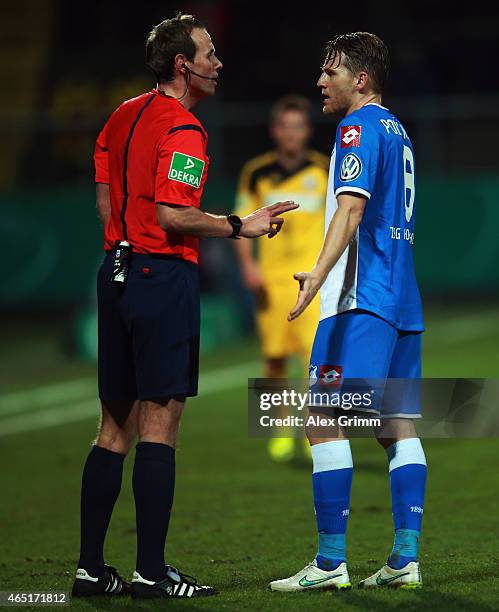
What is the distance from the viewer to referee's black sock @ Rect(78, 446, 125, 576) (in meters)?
5.03

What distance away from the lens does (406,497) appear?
16.3 ft

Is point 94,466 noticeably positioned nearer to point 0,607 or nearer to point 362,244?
point 0,607

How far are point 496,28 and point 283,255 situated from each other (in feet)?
55.7

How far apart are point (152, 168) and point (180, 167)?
0.16 meters

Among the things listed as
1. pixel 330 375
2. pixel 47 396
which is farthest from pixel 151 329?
pixel 47 396

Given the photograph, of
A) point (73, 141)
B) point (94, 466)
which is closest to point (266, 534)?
point (94, 466)

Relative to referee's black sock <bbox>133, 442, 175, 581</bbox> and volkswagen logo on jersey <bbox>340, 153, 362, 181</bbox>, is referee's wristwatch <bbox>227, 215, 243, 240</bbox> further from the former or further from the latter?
referee's black sock <bbox>133, 442, 175, 581</bbox>

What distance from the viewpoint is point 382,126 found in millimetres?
4902

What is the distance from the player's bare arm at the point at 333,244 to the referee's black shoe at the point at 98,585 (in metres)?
1.29

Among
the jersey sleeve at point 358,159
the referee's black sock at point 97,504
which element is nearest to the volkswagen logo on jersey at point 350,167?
the jersey sleeve at point 358,159

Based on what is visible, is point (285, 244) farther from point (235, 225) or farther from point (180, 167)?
point (180, 167)

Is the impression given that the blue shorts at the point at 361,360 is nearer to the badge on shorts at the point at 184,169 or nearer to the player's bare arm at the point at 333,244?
the player's bare arm at the point at 333,244

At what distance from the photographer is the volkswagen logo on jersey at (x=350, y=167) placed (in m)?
4.79

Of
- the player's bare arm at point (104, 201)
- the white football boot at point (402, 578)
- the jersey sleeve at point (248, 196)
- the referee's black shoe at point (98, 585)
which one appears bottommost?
the referee's black shoe at point (98, 585)
